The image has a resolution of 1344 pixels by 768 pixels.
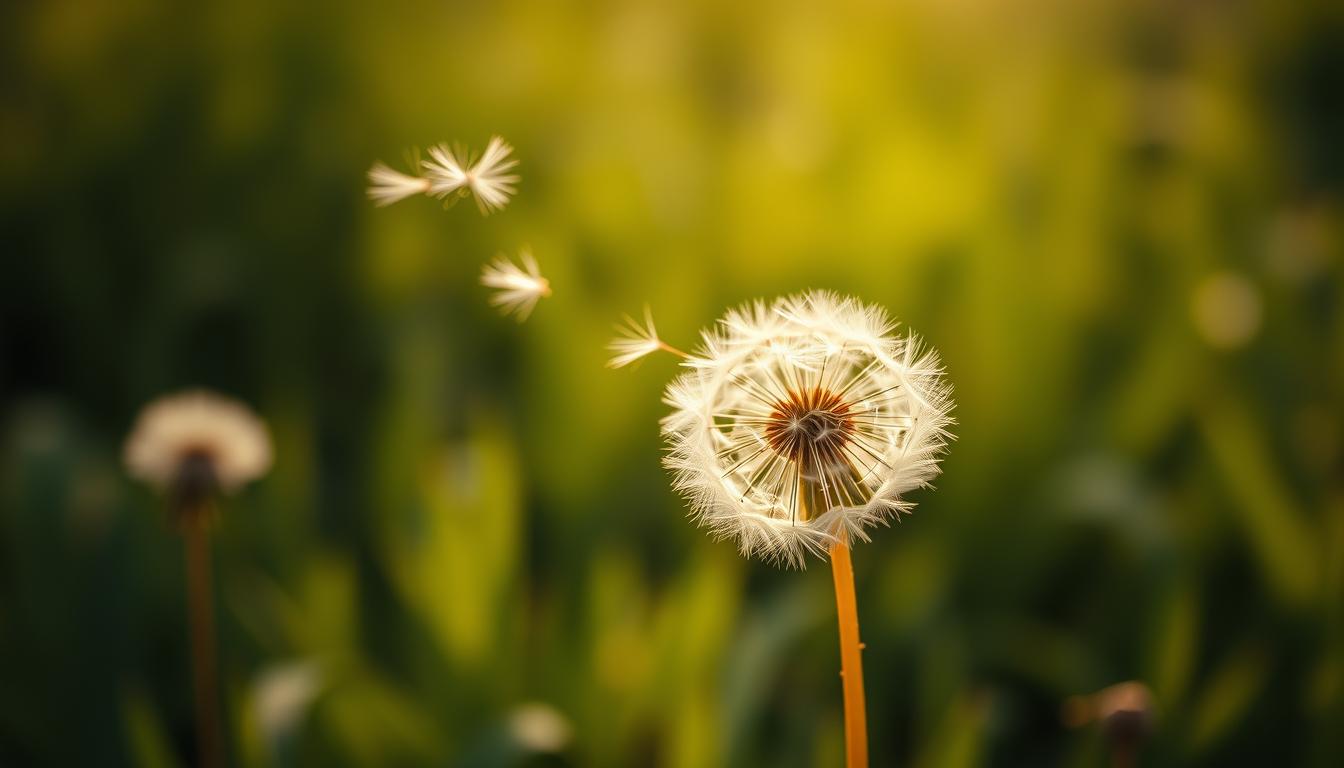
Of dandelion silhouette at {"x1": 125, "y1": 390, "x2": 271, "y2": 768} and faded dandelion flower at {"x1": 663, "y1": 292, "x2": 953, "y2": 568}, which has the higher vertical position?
dandelion silhouette at {"x1": 125, "y1": 390, "x2": 271, "y2": 768}

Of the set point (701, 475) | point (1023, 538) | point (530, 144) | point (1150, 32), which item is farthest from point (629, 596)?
point (1150, 32)

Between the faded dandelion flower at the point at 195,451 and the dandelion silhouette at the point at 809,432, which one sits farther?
the faded dandelion flower at the point at 195,451

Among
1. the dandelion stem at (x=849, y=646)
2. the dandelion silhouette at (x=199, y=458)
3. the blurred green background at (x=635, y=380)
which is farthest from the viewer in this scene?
the blurred green background at (x=635, y=380)

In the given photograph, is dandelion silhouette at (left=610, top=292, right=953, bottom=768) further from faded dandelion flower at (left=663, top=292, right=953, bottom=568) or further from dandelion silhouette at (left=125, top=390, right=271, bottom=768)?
dandelion silhouette at (left=125, top=390, right=271, bottom=768)

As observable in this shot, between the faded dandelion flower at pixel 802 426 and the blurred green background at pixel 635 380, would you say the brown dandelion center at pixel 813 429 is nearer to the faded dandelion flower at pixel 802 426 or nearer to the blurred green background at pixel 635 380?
the faded dandelion flower at pixel 802 426

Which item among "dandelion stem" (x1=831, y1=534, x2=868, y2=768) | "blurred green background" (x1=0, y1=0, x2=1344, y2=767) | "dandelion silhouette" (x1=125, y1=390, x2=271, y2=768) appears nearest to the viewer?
"dandelion stem" (x1=831, y1=534, x2=868, y2=768)

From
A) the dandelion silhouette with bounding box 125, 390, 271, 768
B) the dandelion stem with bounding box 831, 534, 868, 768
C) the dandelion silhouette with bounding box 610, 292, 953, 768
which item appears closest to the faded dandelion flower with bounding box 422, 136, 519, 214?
the dandelion silhouette with bounding box 610, 292, 953, 768

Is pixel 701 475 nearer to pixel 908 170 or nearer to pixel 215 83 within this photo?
pixel 908 170

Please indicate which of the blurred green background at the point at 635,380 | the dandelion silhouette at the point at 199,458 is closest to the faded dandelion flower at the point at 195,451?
the dandelion silhouette at the point at 199,458

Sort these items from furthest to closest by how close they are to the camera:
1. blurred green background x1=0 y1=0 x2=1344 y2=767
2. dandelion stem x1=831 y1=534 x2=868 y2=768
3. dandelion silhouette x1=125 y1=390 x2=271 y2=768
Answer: blurred green background x1=0 y1=0 x2=1344 y2=767, dandelion silhouette x1=125 y1=390 x2=271 y2=768, dandelion stem x1=831 y1=534 x2=868 y2=768
